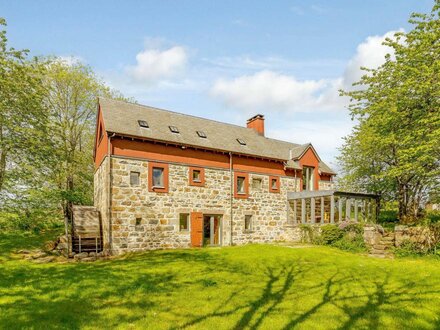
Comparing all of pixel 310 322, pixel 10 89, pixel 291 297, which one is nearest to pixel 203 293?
pixel 291 297

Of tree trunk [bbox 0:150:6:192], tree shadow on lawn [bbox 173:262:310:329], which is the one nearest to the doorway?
tree shadow on lawn [bbox 173:262:310:329]

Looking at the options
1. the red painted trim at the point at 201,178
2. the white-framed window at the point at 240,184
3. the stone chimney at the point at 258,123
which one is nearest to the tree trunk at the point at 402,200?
the stone chimney at the point at 258,123

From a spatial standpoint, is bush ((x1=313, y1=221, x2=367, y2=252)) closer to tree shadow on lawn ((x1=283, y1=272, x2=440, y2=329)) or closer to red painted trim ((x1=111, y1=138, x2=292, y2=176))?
red painted trim ((x1=111, y1=138, x2=292, y2=176))

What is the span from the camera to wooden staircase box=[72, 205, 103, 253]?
1911 centimetres

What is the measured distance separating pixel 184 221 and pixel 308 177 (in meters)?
13.7

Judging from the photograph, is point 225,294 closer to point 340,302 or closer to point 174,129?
point 340,302

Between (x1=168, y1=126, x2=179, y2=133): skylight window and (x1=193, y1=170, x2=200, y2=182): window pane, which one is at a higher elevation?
(x1=168, y1=126, x2=179, y2=133): skylight window

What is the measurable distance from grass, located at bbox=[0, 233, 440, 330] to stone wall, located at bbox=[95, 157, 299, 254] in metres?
3.89

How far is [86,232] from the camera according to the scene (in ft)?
63.2

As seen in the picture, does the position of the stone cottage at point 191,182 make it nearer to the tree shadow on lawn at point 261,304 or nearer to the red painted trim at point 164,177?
the red painted trim at point 164,177

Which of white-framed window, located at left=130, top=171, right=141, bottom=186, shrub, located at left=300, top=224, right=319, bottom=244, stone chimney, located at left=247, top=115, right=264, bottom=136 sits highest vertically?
stone chimney, located at left=247, top=115, right=264, bottom=136

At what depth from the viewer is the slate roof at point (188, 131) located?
67.7 feet

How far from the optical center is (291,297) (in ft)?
29.7

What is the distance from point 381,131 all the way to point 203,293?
19781 millimetres
